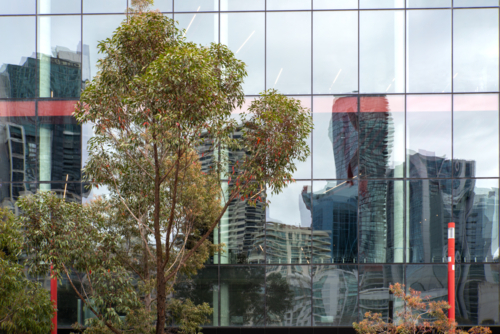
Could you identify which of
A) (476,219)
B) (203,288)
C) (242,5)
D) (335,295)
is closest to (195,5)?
(242,5)

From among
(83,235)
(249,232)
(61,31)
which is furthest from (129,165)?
(61,31)

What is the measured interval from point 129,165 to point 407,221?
10.3 meters

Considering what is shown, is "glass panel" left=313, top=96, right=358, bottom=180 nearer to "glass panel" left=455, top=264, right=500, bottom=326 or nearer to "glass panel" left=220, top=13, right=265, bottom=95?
"glass panel" left=220, top=13, right=265, bottom=95

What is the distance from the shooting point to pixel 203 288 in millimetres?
15109

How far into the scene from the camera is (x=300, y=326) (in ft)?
49.6

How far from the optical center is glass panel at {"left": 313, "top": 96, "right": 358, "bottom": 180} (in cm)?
1544

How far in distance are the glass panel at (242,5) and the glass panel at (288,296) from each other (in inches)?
393

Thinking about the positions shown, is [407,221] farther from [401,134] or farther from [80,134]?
[80,134]

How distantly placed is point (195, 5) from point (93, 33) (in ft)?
13.5

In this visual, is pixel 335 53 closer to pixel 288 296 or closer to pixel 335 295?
A: pixel 335 295

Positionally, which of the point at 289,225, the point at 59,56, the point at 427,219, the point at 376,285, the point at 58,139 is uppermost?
the point at 59,56

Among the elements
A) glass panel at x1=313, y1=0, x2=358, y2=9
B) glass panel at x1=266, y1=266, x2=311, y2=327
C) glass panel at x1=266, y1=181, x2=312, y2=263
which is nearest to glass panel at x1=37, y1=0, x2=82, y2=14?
glass panel at x1=313, y1=0, x2=358, y2=9

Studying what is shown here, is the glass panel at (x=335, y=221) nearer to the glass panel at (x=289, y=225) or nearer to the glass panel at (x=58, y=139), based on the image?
the glass panel at (x=289, y=225)

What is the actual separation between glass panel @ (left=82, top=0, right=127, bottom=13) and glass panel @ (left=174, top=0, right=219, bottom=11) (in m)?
2.13
